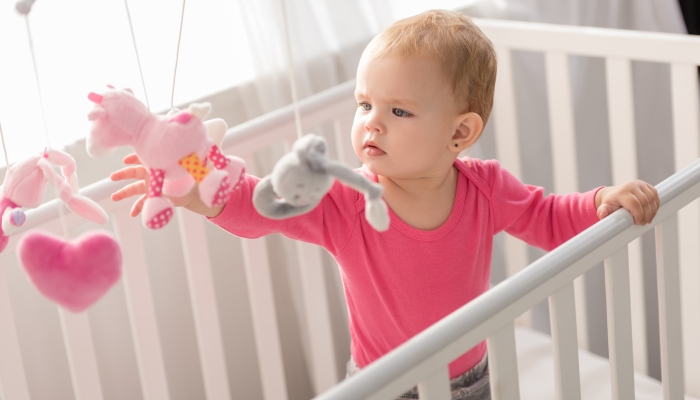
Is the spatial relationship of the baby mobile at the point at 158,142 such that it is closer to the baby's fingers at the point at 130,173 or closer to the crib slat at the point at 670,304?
the baby's fingers at the point at 130,173

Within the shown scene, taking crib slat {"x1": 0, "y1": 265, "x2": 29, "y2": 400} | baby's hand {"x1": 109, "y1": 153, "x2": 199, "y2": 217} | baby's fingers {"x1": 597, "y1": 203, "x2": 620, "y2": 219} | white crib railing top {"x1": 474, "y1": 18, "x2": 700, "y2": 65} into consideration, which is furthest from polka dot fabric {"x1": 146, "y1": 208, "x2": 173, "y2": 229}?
white crib railing top {"x1": 474, "y1": 18, "x2": 700, "y2": 65}

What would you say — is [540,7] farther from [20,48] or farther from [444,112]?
[20,48]

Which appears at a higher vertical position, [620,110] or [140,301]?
[620,110]

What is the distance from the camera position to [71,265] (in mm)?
677

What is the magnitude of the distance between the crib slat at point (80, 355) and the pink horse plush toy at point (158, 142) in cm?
51

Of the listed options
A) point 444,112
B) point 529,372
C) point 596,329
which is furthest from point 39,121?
point 596,329

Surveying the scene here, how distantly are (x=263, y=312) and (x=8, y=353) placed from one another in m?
0.44

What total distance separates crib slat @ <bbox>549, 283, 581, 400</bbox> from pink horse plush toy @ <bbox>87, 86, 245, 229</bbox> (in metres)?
0.39

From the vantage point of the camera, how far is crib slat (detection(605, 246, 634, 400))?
38.8 inches

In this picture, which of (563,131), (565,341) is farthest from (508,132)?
(565,341)

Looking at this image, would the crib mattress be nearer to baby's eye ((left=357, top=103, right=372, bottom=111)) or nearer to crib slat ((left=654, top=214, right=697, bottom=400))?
crib slat ((left=654, top=214, right=697, bottom=400))

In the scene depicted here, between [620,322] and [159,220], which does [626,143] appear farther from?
[159,220]

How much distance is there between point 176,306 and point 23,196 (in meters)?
0.71

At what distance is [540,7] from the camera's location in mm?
1978
